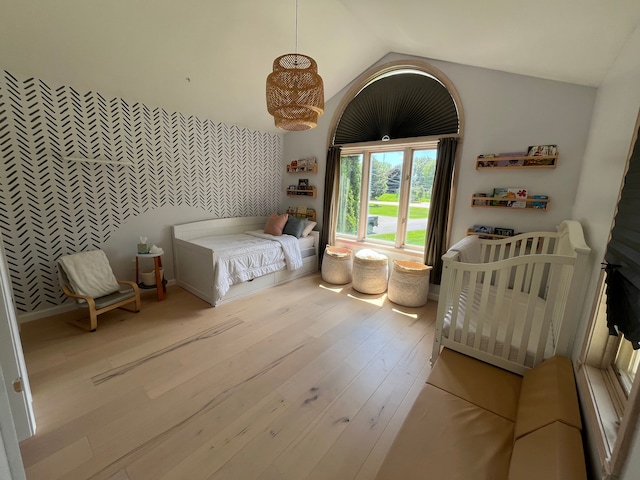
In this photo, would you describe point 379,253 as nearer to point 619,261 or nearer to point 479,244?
point 479,244

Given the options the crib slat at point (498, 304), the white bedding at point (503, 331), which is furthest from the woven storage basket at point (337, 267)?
Answer: the crib slat at point (498, 304)

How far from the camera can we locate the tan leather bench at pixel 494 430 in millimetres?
917

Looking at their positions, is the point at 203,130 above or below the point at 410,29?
below

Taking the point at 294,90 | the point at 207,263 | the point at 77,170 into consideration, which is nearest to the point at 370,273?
the point at 207,263

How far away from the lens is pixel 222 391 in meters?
1.81

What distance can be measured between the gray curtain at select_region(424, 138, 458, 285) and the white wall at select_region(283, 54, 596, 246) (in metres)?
0.11

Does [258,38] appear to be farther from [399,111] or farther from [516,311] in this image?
[516,311]

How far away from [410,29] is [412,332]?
2866 mm

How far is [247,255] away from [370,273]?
1.58 m

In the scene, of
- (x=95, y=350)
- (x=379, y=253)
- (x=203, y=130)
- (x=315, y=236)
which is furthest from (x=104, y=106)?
(x=379, y=253)

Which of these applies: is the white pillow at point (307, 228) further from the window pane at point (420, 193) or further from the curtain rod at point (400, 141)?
the window pane at point (420, 193)

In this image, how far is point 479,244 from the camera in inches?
106

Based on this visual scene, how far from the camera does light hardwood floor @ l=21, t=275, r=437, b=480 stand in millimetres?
1368

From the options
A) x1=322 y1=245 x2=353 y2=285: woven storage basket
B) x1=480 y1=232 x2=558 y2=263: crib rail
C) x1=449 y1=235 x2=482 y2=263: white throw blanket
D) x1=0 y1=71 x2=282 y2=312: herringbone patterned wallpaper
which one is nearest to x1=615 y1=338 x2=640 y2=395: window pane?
x1=449 y1=235 x2=482 y2=263: white throw blanket
